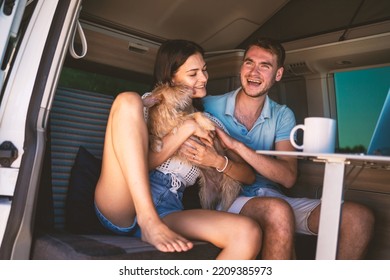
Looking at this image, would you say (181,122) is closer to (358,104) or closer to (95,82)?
(95,82)

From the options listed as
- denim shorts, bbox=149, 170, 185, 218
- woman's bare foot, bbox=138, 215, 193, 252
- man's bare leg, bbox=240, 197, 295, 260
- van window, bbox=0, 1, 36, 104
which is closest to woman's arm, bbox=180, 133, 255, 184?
denim shorts, bbox=149, 170, 185, 218

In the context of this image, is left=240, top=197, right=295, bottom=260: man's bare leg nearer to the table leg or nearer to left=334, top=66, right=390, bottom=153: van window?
the table leg

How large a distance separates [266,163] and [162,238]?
2.43ft

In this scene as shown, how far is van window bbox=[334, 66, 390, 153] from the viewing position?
2949 mm

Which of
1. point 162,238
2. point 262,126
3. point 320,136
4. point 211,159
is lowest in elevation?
point 162,238

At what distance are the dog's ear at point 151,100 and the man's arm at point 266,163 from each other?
29 centimetres

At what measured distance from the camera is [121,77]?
2939 mm

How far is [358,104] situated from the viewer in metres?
3.07

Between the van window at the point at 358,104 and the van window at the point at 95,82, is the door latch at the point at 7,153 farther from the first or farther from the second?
the van window at the point at 358,104

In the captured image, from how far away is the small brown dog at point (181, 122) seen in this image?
75.6 inches

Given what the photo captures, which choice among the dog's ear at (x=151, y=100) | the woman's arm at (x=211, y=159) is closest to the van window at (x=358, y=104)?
the woman's arm at (x=211, y=159)

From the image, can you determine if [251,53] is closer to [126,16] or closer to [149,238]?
[126,16]

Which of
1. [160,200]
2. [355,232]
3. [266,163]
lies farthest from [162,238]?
[355,232]
